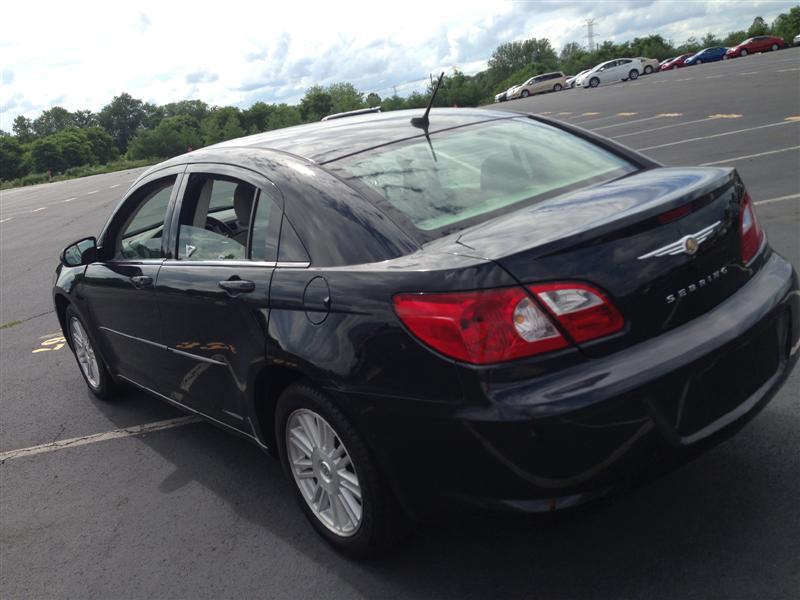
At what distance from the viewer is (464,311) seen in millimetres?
2510

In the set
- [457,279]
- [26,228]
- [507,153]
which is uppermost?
[507,153]

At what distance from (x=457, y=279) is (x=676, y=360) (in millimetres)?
726

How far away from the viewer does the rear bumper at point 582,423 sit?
2.44m

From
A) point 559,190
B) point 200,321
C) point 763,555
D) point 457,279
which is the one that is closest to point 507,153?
point 559,190

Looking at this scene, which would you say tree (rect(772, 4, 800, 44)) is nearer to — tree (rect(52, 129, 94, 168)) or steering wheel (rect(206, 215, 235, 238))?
steering wheel (rect(206, 215, 235, 238))

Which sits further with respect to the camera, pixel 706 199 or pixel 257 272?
pixel 257 272

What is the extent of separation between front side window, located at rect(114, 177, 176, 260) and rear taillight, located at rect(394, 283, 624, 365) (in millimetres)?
2216

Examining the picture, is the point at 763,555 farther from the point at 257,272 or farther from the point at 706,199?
the point at 257,272

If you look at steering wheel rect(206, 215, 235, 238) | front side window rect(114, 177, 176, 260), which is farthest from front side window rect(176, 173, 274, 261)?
front side window rect(114, 177, 176, 260)

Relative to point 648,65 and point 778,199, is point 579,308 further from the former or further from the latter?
point 648,65

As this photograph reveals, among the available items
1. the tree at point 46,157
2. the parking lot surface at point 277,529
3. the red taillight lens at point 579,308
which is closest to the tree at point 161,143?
the tree at point 46,157

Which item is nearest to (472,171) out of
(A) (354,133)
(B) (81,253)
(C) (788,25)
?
(A) (354,133)

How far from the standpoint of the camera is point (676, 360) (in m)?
2.54

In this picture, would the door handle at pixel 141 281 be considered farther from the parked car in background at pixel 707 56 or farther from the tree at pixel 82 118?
the tree at pixel 82 118
